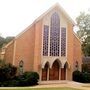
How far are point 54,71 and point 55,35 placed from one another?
5.11 metres

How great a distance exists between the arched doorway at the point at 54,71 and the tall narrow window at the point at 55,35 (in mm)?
1640

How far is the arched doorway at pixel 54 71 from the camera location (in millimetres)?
34250

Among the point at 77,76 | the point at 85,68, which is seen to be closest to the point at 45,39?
the point at 77,76

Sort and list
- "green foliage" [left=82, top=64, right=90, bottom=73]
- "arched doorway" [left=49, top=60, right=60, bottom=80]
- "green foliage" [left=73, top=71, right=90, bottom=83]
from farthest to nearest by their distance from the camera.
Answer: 1. "green foliage" [left=82, top=64, right=90, bottom=73]
2. "green foliage" [left=73, top=71, right=90, bottom=83]
3. "arched doorway" [left=49, top=60, right=60, bottom=80]

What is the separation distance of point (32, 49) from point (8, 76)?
5.65 m

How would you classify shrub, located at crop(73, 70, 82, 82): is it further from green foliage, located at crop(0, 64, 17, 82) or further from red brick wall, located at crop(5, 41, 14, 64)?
green foliage, located at crop(0, 64, 17, 82)

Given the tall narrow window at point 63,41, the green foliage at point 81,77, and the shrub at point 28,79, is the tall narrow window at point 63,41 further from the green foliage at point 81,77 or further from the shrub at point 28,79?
the shrub at point 28,79

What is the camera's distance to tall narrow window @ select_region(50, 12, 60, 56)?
34.1 m

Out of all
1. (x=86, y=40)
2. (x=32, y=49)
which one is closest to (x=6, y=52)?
(x=32, y=49)

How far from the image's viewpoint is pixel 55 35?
34.6 meters

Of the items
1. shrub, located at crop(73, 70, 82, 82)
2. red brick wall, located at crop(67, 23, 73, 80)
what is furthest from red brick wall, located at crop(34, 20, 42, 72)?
shrub, located at crop(73, 70, 82, 82)

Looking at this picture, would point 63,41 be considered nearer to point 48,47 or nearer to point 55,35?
point 55,35

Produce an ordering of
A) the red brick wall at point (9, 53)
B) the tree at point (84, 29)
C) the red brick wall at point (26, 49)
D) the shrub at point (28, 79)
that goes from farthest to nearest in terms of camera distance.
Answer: the tree at point (84, 29) → the red brick wall at point (9, 53) → the red brick wall at point (26, 49) → the shrub at point (28, 79)

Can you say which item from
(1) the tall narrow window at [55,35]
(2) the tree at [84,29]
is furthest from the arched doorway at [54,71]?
(2) the tree at [84,29]
